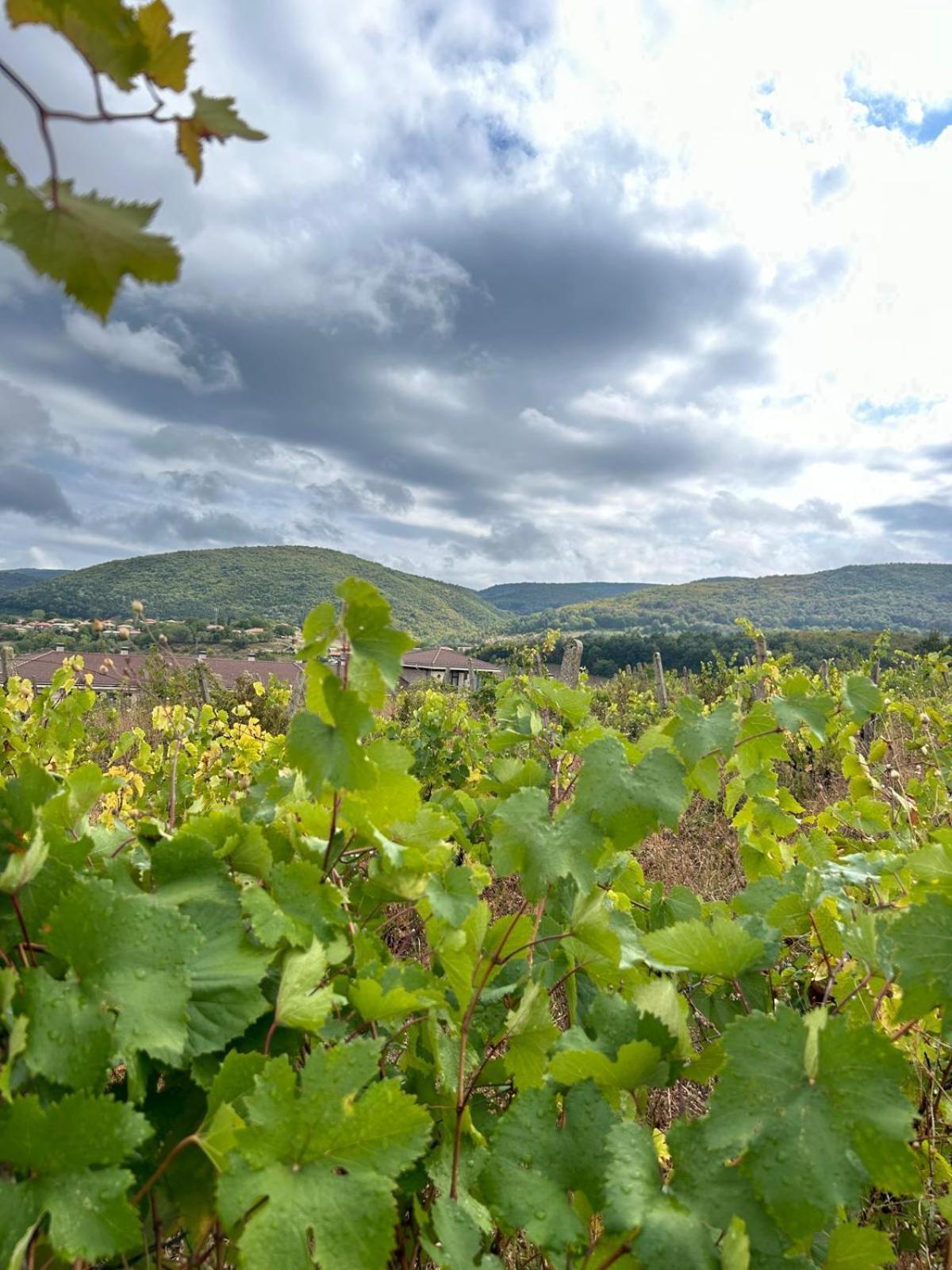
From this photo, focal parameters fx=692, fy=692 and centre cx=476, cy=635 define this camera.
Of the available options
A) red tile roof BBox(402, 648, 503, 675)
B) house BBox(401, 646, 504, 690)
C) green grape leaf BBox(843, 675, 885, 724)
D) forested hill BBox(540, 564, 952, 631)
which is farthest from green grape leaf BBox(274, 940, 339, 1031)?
forested hill BBox(540, 564, 952, 631)

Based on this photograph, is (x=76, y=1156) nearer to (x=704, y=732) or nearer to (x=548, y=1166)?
(x=548, y=1166)

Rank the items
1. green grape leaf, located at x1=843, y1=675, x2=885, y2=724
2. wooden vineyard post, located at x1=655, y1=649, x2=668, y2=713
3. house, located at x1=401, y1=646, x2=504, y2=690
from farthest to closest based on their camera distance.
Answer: house, located at x1=401, y1=646, x2=504, y2=690 → wooden vineyard post, located at x1=655, y1=649, x2=668, y2=713 → green grape leaf, located at x1=843, y1=675, x2=885, y2=724

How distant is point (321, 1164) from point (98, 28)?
0.89 m

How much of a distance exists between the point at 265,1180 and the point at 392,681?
0.50 meters

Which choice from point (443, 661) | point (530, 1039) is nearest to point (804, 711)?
point (530, 1039)

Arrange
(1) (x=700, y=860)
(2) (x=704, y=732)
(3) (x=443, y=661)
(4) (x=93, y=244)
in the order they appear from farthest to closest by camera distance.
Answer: (3) (x=443, y=661) → (1) (x=700, y=860) → (2) (x=704, y=732) → (4) (x=93, y=244)

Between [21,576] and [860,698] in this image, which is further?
[21,576]

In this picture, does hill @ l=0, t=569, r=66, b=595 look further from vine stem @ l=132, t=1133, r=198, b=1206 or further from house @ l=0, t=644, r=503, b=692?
vine stem @ l=132, t=1133, r=198, b=1206

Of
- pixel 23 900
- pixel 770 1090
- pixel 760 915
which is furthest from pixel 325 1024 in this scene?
pixel 760 915

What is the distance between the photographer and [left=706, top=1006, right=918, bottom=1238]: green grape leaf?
26.5 inches

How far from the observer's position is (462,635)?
88.2 m

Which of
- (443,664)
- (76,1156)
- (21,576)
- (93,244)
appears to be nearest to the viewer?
(93,244)

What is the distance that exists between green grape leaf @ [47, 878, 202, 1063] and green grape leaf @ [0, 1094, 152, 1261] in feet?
0.20

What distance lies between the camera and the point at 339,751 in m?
0.84
